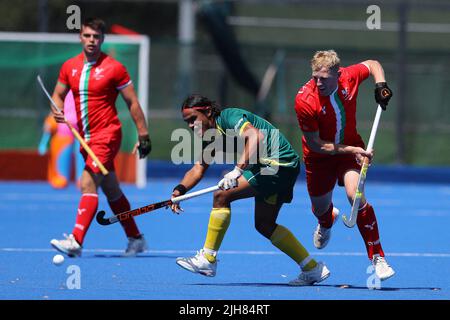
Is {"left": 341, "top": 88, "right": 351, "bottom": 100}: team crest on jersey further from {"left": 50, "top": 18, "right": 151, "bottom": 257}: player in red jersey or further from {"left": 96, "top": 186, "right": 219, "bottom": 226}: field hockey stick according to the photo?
{"left": 50, "top": 18, "right": 151, "bottom": 257}: player in red jersey

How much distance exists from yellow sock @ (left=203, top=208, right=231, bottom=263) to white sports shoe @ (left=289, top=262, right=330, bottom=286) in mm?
612

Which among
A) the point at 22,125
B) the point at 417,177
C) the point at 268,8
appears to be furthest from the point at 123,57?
the point at 268,8

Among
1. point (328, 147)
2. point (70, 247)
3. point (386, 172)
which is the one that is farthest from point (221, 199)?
point (386, 172)

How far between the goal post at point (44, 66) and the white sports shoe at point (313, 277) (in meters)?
8.76

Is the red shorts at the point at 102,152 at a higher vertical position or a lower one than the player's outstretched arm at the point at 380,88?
lower

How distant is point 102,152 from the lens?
9.27 meters

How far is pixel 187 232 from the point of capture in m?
11.4

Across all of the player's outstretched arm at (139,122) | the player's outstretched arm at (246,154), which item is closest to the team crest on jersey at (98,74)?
the player's outstretched arm at (139,122)

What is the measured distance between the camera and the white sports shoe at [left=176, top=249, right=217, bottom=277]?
762cm

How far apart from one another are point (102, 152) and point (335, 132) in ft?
7.32

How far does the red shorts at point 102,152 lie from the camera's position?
9.19 m

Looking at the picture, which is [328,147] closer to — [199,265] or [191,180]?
[191,180]

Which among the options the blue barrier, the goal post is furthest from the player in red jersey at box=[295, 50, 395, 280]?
the blue barrier

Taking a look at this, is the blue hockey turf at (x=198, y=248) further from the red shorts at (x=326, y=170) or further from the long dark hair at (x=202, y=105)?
the long dark hair at (x=202, y=105)
